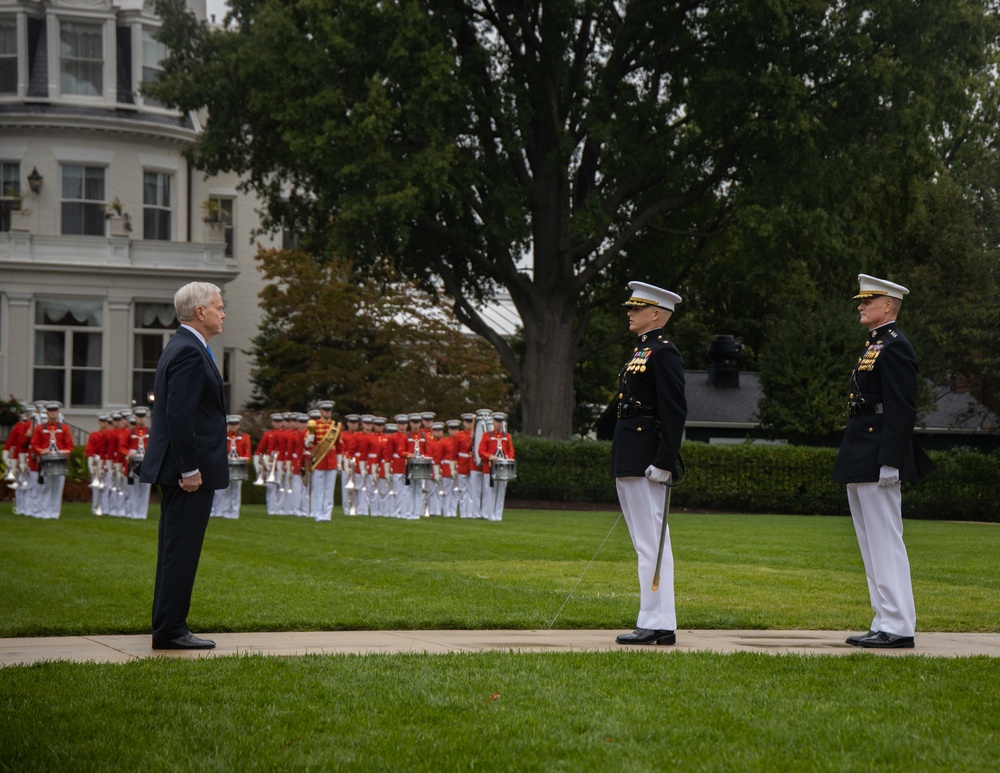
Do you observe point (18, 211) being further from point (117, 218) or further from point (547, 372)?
point (547, 372)

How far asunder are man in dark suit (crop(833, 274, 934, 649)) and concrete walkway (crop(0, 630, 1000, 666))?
280mm

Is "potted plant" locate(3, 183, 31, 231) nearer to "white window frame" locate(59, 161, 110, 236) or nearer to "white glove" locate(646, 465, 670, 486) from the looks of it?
"white window frame" locate(59, 161, 110, 236)

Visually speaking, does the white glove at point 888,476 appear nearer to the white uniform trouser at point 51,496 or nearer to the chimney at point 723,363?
the white uniform trouser at point 51,496

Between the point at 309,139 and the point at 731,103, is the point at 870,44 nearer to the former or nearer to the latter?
the point at 731,103

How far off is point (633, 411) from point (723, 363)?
37.7 metres

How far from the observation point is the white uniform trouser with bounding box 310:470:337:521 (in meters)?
26.1

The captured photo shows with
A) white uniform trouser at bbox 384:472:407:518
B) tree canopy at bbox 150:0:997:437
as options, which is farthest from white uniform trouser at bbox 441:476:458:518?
tree canopy at bbox 150:0:997:437

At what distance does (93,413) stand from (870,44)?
76.1 ft

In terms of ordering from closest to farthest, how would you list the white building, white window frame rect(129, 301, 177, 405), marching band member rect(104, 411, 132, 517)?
marching band member rect(104, 411, 132, 517) → the white building → white window frame rect(129, 301, 177, 405)

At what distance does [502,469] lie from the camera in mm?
28859

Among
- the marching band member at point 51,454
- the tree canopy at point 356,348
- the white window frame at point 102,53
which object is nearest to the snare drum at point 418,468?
the marching band member at point 51,454

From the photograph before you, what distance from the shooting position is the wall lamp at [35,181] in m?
39.0

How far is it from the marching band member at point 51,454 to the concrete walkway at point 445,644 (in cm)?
1772

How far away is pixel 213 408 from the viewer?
875 centimetres
